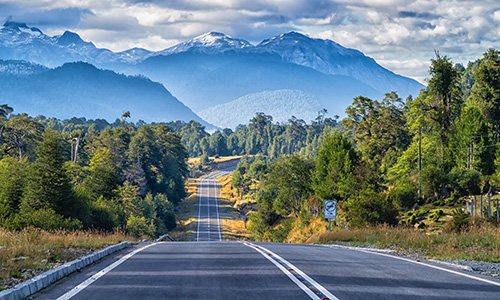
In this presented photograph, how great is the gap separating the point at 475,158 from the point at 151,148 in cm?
7252

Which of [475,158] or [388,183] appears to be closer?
[475,158]

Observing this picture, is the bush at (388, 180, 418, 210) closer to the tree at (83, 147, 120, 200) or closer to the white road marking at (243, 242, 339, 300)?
the tree at (83, 147, 120, 200)

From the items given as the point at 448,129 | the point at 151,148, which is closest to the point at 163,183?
the point at 151,148

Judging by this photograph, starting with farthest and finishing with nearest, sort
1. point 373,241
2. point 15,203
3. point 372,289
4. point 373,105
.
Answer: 1. point 373,105
2. point 15,203
3. point 373,241
4. point 372,289

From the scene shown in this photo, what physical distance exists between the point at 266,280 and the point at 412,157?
76.2 m

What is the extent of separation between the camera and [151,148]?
133 m

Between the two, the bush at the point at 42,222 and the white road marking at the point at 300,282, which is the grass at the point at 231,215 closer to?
the bush at the point at 42,222

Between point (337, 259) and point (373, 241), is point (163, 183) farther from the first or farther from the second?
point (337, 259)

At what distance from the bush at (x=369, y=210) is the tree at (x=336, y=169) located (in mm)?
17429

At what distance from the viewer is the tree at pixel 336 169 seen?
247ft

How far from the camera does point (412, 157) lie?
85.7m

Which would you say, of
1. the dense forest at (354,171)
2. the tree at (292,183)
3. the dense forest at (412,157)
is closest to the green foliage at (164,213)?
the dense forest at (354,171)

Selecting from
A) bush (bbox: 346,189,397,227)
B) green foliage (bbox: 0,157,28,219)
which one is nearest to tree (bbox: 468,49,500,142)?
bush (bbox: 346,189,397,227)

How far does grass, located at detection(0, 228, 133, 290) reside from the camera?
12.8 metres
